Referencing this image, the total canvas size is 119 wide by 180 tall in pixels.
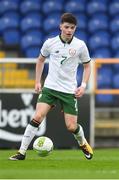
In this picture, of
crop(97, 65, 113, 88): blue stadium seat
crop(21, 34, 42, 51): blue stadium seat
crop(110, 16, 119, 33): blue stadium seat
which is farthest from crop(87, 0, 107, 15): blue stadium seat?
crop(97, 65, 113, 88): blue stadium seat

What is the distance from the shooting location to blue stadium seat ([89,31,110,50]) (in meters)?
19.0

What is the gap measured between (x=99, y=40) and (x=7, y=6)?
297 cm

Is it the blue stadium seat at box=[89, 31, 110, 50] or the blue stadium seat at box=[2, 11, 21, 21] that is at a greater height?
the blue stadium seat at box=[2, 11, 21, 21]

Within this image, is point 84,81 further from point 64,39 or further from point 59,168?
point 59,168

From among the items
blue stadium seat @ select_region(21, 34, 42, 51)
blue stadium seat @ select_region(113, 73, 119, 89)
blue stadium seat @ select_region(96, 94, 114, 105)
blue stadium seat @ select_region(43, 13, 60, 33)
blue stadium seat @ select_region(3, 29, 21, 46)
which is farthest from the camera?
blue stadium seat @ select_region(43, 13, 60, 33)

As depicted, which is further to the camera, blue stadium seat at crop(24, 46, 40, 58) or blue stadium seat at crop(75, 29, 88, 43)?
blue stadium seat at crop(75, 29, 88, 43)

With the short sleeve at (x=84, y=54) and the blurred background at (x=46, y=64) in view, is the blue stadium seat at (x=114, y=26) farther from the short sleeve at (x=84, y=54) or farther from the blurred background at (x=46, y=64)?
the short sleeve at (x=84, y=54)

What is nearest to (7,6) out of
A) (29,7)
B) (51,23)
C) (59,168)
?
(29,7)

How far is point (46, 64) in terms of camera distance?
1502 centimetres

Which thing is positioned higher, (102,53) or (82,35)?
(82,35)

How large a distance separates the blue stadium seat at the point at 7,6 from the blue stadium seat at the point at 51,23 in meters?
1.06

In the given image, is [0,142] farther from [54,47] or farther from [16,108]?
[54,47]

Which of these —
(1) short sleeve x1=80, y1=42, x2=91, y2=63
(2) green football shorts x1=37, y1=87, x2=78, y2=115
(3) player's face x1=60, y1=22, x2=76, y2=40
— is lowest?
(2) green football shorts x1=37, y1=87, x2=78, y2=115

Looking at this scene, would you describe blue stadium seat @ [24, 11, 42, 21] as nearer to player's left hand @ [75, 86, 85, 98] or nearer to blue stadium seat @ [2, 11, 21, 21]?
blue stadium seat @ [2, 11, 21, 21]
